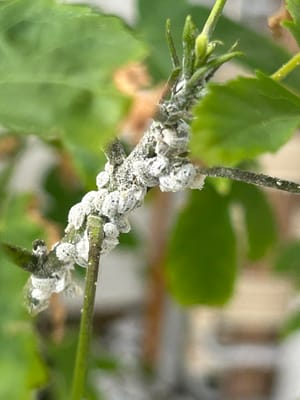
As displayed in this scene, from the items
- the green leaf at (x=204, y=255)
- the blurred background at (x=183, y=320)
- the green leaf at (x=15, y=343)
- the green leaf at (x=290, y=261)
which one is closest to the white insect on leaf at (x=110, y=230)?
the green leaf at (x=15, y=343)

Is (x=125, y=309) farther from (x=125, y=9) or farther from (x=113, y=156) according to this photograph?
(x=113, y=156)

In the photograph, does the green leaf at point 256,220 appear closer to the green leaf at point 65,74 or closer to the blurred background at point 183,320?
the blurred background at point 183,320

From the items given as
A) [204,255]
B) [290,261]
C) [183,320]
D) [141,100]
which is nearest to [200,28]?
[141,100]

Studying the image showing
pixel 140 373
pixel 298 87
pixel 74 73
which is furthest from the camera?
pixel 140 373

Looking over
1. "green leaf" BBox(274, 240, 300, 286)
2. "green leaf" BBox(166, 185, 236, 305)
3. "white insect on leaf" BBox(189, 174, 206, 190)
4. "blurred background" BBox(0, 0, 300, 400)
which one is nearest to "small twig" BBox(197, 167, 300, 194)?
"white insect on leaf" BBox(189, 174, 206, 190)

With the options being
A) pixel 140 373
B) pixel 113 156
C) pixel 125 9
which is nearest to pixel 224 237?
pixel 113 156

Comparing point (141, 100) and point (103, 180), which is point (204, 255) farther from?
point (103, 180)

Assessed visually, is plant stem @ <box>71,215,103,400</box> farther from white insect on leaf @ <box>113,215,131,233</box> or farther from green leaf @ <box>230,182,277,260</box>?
green leaf @ <box>230,182,277,260</box>
